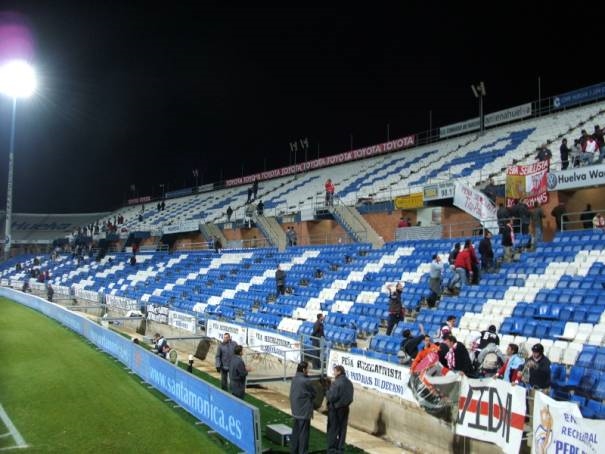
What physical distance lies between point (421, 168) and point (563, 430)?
75.3 ft

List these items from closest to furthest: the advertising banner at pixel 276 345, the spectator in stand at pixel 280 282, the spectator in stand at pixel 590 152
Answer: the advertising banner at pixel 276 345
the spectator in stand at pixel 590 152
the spectator in stand at pixel 280 282

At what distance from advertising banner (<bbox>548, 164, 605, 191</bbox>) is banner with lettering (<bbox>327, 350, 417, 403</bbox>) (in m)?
8.37

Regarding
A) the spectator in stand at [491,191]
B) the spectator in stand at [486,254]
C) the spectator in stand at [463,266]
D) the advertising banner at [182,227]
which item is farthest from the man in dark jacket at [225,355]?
the advertising banner at [182,227]

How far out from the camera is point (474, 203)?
16.1 meters

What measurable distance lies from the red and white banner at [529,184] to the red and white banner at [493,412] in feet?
26.4

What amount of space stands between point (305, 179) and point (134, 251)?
42.6 ft

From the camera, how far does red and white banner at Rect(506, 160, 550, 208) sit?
1466cm

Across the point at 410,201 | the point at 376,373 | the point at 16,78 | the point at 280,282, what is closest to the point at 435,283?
the point at 376,373

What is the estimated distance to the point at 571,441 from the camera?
21.0ft

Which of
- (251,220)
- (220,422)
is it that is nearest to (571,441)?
(220,422)

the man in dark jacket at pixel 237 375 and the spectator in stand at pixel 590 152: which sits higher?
the spectator in stand at pixel 590 152

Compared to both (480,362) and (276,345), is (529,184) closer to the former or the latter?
(480,362)

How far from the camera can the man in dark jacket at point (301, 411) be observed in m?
8.35

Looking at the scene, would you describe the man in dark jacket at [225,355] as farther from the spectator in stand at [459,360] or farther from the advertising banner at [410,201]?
the advertising banner at [410,201]
